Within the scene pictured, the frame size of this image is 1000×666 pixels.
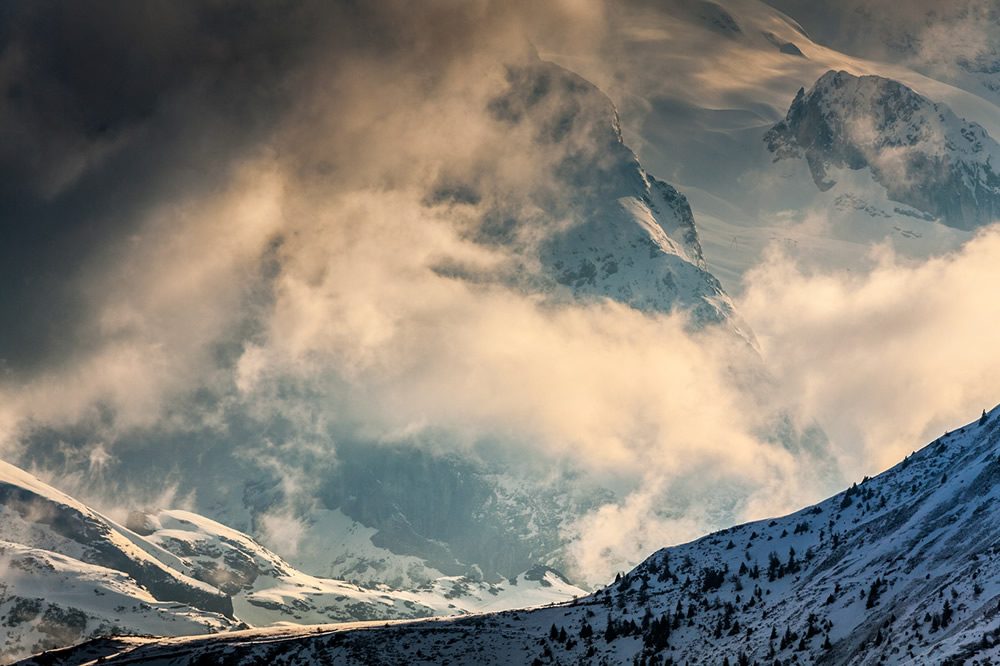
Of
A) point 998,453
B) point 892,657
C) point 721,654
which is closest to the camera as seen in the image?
point 892,657

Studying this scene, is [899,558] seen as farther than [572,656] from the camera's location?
No

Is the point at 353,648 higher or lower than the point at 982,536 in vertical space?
higher

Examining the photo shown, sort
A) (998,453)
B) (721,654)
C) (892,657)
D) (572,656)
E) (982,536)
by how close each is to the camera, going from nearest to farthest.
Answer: (892,657) < (982,536) < (721,654) < (998,453) < (572,656)

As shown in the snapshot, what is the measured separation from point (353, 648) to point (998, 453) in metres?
97.6

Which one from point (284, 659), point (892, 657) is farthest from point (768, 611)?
point (284, 659)

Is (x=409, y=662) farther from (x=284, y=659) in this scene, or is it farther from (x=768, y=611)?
(x=768, y=611)

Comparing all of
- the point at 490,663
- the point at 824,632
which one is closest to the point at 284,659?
the point at 490,663

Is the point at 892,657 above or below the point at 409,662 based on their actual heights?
below

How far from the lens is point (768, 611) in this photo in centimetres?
17950

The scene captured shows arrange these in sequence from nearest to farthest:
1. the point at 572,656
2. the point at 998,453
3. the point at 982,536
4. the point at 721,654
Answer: the point at 982,536
the point at 721,654
the point at 998,453
the point at 572,656

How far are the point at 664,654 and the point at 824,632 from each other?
31.8 meters

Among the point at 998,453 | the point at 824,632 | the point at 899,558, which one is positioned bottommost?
the point at 824,632

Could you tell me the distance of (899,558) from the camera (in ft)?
552

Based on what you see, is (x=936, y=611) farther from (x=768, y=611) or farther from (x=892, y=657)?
(x=768, y=611)
